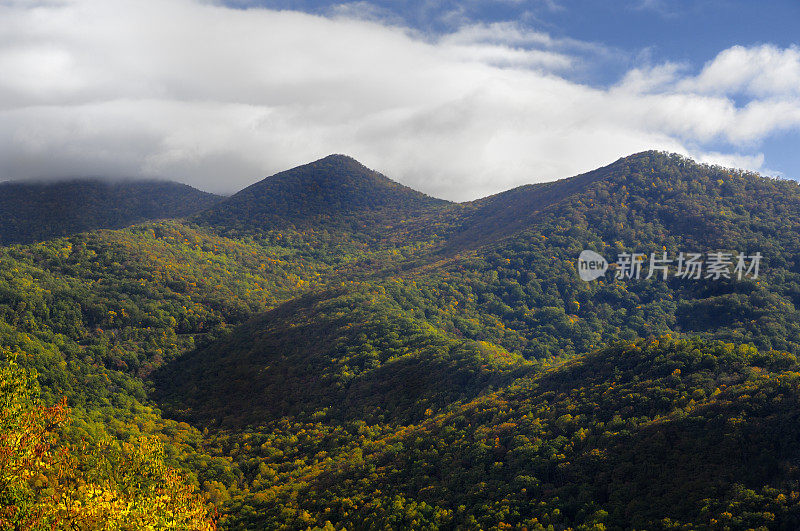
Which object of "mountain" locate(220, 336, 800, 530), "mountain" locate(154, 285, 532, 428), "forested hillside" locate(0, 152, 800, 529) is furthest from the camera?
"mountain" locate(154, 285, 532, 428)

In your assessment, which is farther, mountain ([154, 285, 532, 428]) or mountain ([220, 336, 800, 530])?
mountain ([154, 285, 532, 428])

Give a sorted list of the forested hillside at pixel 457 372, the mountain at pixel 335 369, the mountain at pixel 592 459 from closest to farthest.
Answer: the mountain at pixel 592 459 → the forested hillside at pixel 457 372 → the mountain at pixel 335 369

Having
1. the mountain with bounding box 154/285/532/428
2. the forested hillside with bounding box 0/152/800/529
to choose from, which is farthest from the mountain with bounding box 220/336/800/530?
the mountain with bounding box 154/285/532/428

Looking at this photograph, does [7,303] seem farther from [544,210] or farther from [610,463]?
[544,210]

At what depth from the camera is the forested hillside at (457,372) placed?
51.8m

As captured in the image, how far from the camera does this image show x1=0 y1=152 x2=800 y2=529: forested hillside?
51.8 metres

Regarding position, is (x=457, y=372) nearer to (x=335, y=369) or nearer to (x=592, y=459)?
(x=335, y=369)

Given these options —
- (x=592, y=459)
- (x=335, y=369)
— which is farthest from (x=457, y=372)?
(x=592, y=459)

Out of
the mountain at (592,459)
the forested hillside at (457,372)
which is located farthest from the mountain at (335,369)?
the mountain at (592,459)

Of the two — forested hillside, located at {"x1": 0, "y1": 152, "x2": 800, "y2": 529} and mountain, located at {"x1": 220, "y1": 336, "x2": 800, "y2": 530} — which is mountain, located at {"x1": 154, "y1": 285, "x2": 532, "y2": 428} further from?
mountain, located at {"x1": 220, "y1": 336, "x2": 800, "y2": 530}

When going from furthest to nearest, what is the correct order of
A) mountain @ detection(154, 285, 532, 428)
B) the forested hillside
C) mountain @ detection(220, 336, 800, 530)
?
mountain @ detection(154, 285, 532, 428), the forested hillside, mountain @ detection(220, 336, 800, 530)

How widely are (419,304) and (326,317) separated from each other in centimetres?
2694

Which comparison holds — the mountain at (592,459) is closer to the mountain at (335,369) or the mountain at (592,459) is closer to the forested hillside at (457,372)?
the forested hillside at (457,372)

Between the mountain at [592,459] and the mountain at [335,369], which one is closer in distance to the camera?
the mountain at [592,459]
